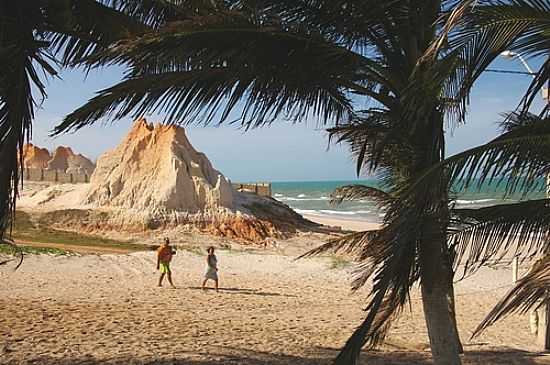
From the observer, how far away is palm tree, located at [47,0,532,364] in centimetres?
357

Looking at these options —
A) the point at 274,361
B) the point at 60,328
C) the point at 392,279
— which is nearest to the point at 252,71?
the point at 392,279

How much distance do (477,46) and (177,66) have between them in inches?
76.0

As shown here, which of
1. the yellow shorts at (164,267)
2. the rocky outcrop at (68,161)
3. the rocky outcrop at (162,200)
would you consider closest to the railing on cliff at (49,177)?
the rocky outcrop at (162,200)

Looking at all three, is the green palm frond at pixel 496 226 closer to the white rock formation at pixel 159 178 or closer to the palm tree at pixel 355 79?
the palm tree at pixel 355 79

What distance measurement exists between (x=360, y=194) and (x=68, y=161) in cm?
6801

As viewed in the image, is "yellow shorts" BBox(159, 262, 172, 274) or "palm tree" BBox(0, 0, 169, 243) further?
"yellow shorts" BBox(159, 262, 172, 274)

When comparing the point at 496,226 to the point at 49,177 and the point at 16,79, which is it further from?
the point at 49,177

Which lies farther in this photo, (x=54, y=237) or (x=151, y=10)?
(x=54, y=237)

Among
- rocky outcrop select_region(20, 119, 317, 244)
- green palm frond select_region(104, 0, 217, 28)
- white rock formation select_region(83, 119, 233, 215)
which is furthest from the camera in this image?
white rock formation select_region(83, 119, 233, 215)

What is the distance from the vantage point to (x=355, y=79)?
4.69 metres

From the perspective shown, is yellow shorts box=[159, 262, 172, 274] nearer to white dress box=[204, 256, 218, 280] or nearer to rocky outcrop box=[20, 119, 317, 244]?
white dress box=[204, 256, 218, 280]

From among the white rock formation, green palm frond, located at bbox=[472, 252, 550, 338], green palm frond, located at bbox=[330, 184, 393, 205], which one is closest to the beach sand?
green palm frond, located at bbox=[330, 184, 393, 205]

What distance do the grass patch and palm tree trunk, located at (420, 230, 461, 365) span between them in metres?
19.0

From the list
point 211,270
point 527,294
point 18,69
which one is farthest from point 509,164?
point 211,270
